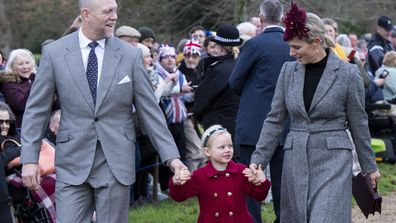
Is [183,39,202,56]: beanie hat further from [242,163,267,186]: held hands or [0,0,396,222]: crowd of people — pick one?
[242,163,267,186]: held hands

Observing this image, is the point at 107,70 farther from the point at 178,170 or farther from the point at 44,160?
the point at 44,160

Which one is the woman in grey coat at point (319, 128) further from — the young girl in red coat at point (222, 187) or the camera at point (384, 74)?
the camera at point (384, 74)

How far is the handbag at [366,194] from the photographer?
265 inches

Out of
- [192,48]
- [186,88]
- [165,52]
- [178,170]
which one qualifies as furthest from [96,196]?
[192,48]

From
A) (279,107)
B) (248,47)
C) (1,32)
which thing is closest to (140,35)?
(248,47)

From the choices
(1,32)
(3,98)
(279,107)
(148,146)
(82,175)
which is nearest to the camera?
(82,175)

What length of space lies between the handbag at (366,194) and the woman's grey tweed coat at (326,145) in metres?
0.17

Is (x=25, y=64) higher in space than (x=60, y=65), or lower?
lower

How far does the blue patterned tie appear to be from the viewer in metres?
6.09

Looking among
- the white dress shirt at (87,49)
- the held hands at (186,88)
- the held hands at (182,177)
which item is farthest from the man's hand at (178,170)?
the held hands at (186,88)

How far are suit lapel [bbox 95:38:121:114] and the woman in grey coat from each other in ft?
4.38

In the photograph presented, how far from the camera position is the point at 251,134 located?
8.10 meters

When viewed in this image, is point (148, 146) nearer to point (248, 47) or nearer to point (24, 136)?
point (248, 47)

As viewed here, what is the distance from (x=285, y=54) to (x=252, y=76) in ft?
1.23
